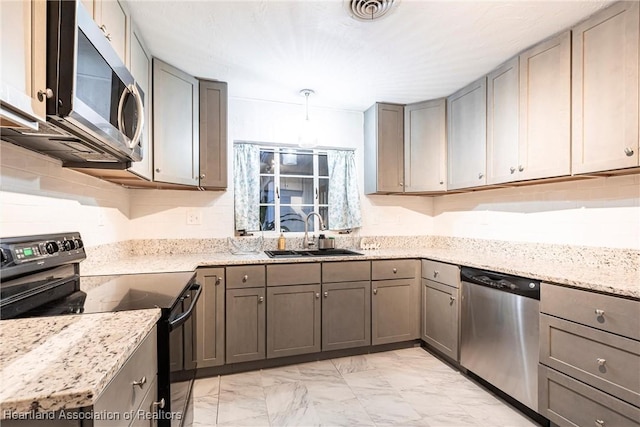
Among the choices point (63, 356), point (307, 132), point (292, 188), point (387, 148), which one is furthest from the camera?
point (292, 188)

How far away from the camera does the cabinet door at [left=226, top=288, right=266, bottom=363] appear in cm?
231

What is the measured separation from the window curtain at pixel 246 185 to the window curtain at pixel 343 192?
74 centimetres

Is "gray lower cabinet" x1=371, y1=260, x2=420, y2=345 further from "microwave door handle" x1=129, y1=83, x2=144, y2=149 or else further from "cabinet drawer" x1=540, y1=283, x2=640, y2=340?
"microwave door handle" x1=129, y1=83, x2=144, y2=149

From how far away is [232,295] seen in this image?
2.31m

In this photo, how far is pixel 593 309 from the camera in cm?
147

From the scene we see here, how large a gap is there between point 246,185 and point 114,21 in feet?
5.28

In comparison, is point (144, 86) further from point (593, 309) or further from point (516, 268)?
point (593, 309)

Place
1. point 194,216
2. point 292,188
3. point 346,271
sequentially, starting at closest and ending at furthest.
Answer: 1. point 346,271
2. point 194,216
3. point 292,188

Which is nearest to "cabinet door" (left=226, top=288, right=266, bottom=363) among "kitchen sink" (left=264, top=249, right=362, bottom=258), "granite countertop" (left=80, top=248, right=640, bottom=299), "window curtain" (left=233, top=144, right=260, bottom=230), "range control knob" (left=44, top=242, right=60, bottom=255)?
"granite countertop" (left=80, top=248, right=640, bottom=299)

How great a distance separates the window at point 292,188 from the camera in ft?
10.1

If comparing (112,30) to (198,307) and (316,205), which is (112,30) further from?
(316,205)

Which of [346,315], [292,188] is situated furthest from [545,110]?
[292,188]

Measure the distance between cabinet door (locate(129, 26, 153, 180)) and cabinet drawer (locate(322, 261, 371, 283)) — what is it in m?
1.44

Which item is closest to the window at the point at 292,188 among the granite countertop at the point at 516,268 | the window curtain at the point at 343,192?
the window curtain at the point at 343,192
